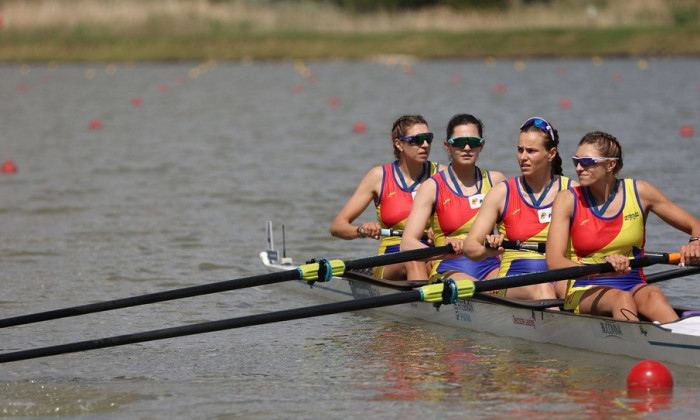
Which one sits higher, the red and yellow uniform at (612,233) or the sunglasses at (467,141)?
the sunglasses at (467,141)

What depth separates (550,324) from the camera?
23.2ft

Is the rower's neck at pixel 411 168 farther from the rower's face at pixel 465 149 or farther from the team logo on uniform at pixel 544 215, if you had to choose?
the team logo on uniform at pixel 544 215

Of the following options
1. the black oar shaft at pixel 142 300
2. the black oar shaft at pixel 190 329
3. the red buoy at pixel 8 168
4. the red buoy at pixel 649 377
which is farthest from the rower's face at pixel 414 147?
the red buoy at pixel 8 168

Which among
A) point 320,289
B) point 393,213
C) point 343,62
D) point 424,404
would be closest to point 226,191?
point 320,289

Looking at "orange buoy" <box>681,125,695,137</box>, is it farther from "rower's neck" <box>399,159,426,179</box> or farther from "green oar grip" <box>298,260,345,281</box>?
"green oar grip" <box>298,260,345,281</box>

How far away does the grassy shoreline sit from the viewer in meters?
36.6

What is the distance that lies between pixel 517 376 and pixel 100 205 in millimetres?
7695

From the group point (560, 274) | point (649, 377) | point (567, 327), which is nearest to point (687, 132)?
point (567, 327)

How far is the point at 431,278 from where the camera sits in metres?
7.85

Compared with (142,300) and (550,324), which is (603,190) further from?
(142,300)

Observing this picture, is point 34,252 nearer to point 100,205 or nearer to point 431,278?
point 100,205

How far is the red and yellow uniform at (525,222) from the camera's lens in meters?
7.23

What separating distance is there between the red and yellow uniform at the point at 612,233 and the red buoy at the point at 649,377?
26.6 inches

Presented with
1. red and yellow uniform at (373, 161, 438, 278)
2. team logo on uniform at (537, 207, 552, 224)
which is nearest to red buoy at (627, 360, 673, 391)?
team logo on uniform at (537, 207, 552, 224)
